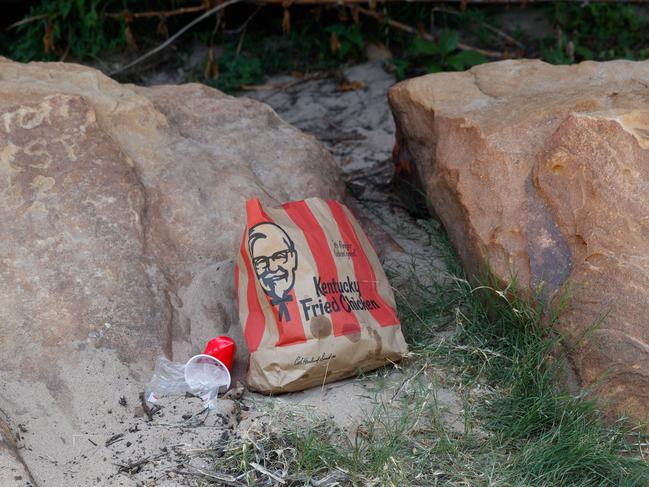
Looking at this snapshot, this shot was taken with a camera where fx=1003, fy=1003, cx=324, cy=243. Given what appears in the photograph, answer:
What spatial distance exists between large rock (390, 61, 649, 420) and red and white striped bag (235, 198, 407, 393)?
16.3 inches

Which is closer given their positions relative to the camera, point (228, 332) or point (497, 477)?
point (497, 477)

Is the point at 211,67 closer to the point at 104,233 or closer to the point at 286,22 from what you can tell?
the point at 286,22

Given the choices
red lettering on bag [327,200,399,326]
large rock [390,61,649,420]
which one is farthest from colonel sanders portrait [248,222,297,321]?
large rock [390,61,649,420]

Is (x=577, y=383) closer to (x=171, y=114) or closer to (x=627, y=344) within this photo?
(x=627, y=344)

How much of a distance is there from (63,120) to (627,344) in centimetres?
201

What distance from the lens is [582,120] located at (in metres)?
3.03

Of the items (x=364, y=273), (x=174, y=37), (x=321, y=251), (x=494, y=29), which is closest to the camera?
(x=321, y=251)

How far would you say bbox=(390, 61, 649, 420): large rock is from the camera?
281 centimetres

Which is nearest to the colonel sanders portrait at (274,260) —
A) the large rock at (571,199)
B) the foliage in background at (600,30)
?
the large rock at (571,199)

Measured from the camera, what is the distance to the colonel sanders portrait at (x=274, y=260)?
3031 millimetres

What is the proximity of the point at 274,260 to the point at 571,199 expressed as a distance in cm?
91

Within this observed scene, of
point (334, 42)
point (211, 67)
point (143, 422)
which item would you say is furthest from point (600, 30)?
point (143, 422)

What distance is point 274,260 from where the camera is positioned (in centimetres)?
307

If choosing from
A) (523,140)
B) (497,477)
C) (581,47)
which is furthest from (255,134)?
(581,47)
